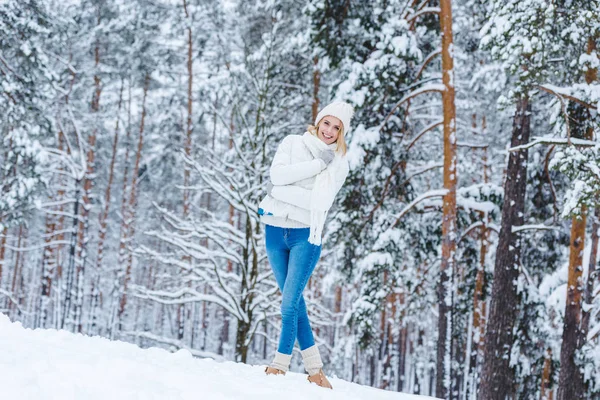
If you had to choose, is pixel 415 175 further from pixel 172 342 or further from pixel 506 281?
pixel 172 342

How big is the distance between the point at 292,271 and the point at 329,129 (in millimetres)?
1002

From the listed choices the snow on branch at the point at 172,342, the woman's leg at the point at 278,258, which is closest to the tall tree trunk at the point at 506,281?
the snow on branch at the point at 172,342

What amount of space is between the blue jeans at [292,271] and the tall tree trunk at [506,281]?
A: 6.04 metres

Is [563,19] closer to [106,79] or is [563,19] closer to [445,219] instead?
[445,219]

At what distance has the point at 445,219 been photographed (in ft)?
31.3

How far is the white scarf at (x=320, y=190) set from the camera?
3.75 m

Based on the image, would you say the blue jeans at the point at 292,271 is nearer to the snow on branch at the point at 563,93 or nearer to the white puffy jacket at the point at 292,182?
the white puffy jacket at the point at 292,182

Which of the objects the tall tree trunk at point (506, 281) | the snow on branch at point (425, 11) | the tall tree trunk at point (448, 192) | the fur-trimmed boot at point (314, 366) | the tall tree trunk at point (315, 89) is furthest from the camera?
the tall tree trunk at point (315, 89)

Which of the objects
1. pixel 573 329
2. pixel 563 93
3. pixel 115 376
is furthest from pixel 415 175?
pixel 115 376

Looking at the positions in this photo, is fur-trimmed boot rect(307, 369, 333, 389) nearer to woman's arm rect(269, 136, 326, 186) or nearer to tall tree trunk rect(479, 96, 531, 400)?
woman's arm rect(269, 136, 326, 186)

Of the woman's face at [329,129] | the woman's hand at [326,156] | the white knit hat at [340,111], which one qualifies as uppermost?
the white knit hat at [340,111]

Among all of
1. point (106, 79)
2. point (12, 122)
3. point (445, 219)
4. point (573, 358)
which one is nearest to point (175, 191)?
point (106, 79)

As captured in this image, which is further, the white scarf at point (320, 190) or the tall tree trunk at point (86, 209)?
the tall tree trunk at point (86, 209)

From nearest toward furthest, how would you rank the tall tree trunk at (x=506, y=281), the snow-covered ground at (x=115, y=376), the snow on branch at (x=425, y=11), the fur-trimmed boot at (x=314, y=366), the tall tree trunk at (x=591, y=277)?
the snow-covered ground at (x=115, y=376) → the fur-trimmed boot at (x=314, y=366) → the tall tree trunk at (x=591, y=277) → the tall tree trunk at (x=506, y=281) → the snow on branch at (x=425, y=11)
